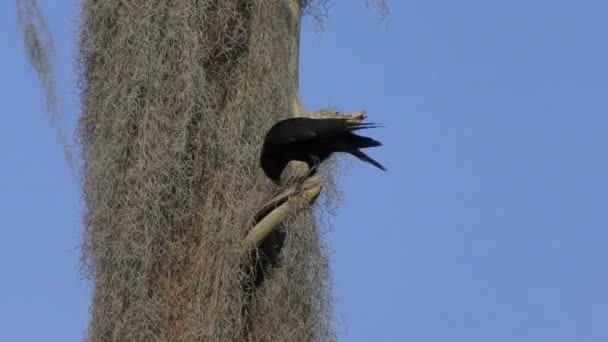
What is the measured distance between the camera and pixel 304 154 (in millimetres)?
3854

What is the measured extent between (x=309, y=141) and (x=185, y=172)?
438 mm

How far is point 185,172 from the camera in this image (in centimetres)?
378

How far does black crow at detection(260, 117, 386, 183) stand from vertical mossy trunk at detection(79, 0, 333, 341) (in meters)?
0.16

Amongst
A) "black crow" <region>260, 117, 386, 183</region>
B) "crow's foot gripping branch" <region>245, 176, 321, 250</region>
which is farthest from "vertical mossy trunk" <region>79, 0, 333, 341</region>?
"black crow" <region>260, 117, 386, 183</region>

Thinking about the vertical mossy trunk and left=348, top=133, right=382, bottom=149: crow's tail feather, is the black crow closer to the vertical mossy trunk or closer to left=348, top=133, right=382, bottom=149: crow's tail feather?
left=348, top=133, right=382, bottom=149: crow's tail feather

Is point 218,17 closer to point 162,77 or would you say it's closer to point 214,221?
point 162,77

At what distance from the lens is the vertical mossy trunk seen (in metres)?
3.63

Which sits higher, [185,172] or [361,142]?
[361,142]

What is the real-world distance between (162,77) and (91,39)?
1.21 feet

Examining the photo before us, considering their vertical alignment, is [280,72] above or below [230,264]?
above

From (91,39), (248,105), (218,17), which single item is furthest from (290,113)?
(91,39)

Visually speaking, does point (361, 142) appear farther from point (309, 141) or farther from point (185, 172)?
point (185, 172)

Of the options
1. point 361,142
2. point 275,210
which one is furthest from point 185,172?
point 361,142

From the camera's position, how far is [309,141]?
375cm
